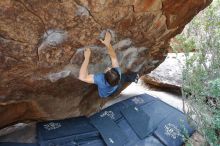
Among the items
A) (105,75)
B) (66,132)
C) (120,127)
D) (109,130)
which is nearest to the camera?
(105,75)

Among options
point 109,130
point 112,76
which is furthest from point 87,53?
point 109,130

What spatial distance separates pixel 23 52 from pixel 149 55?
223 cm

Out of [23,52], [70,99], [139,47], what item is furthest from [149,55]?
[23,52]

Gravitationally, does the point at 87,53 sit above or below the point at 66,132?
above

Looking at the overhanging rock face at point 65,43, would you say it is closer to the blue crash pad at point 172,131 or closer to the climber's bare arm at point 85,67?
the climber's bare arm at point 85,67

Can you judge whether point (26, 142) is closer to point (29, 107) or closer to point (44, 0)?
point (29, 107)

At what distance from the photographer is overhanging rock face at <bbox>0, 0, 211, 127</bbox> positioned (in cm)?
304

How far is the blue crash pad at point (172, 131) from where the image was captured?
14.9ft

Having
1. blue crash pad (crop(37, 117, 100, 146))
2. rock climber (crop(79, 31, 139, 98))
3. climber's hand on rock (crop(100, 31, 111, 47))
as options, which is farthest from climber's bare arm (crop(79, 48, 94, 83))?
blue crash pad (crop(37, 117, 100, 146))

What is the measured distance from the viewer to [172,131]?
473cm

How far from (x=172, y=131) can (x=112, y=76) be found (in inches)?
61.4

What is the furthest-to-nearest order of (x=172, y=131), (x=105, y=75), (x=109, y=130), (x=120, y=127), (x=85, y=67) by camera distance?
(x=172, y=131) < (x=120, y=127) < (x=109, y=130) < (x=105, y=75) < (x=85, y=67)

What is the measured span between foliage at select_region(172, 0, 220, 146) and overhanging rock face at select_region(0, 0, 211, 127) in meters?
0.58

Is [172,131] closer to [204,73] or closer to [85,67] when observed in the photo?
[204,73]
